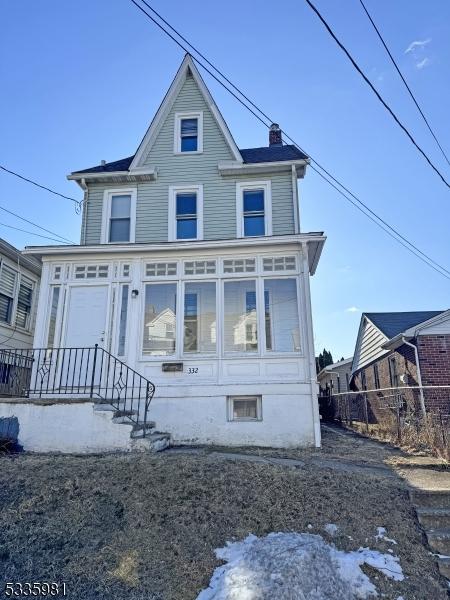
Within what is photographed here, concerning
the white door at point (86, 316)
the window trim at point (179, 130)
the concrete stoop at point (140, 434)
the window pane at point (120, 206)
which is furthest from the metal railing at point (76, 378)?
the window trim at point (179, 130)

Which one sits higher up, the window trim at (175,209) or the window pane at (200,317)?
the window trim at (175,209)

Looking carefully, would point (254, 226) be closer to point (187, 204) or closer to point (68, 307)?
point (187, 204)

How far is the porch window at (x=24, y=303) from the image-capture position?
1374 centimetres

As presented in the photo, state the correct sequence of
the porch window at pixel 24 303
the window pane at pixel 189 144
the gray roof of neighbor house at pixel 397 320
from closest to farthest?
the window pane at pixel 189 144 → the porch window at pixel 24 303 → the gray roof of neighbor house at pixel 397 320

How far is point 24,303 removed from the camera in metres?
14.0

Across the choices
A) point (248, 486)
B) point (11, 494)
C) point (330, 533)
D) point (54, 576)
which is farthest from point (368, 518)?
point (11, 494)

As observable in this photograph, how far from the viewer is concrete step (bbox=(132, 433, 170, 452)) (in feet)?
23.5

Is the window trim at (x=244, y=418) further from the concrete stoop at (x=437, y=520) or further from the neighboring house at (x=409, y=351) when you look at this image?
the neighboring house at (x=409, y=351)

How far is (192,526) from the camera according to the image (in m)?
4.35

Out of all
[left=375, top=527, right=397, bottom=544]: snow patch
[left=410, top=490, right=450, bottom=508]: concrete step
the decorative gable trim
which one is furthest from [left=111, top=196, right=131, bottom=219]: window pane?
[left=375, top=527, right=397, bottom=544]: snow patch

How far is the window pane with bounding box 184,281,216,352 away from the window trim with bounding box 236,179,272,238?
2156mm

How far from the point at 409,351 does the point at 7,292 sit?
12.8 m

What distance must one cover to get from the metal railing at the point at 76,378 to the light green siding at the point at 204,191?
11.6 ft

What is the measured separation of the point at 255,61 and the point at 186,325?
5.42 meters
